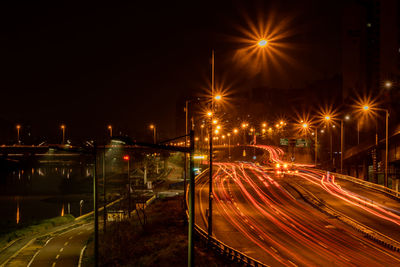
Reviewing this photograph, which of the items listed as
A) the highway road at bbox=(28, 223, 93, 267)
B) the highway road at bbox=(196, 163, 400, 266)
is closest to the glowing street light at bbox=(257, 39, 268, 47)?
the highway road at bbox=(196, 163, 400, 266)

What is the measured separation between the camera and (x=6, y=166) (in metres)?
148

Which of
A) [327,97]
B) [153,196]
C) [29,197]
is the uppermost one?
[327,97]

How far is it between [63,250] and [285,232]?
79.8ft

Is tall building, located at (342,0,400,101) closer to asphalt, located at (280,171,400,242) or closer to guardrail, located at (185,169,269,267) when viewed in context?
asphalt, located at (280,171,400,242)

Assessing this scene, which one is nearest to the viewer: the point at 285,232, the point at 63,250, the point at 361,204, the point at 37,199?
the point at 285,232

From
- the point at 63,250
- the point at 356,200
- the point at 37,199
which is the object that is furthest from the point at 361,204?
the point at 37,199

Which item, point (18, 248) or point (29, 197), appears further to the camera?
point (29, 197)

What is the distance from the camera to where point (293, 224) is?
90.6 feet

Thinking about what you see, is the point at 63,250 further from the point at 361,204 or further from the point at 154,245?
the point at 361,204

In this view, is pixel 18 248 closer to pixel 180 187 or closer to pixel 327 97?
pixel 180 187

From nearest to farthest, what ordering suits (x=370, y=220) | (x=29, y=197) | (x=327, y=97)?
(x=370, y=220) < (x=29, y=197) < (x=327, y=97)

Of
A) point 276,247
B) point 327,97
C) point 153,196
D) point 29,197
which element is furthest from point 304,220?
point 327,97

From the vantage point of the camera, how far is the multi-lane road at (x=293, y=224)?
65.3 feet

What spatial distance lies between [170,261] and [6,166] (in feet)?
498
